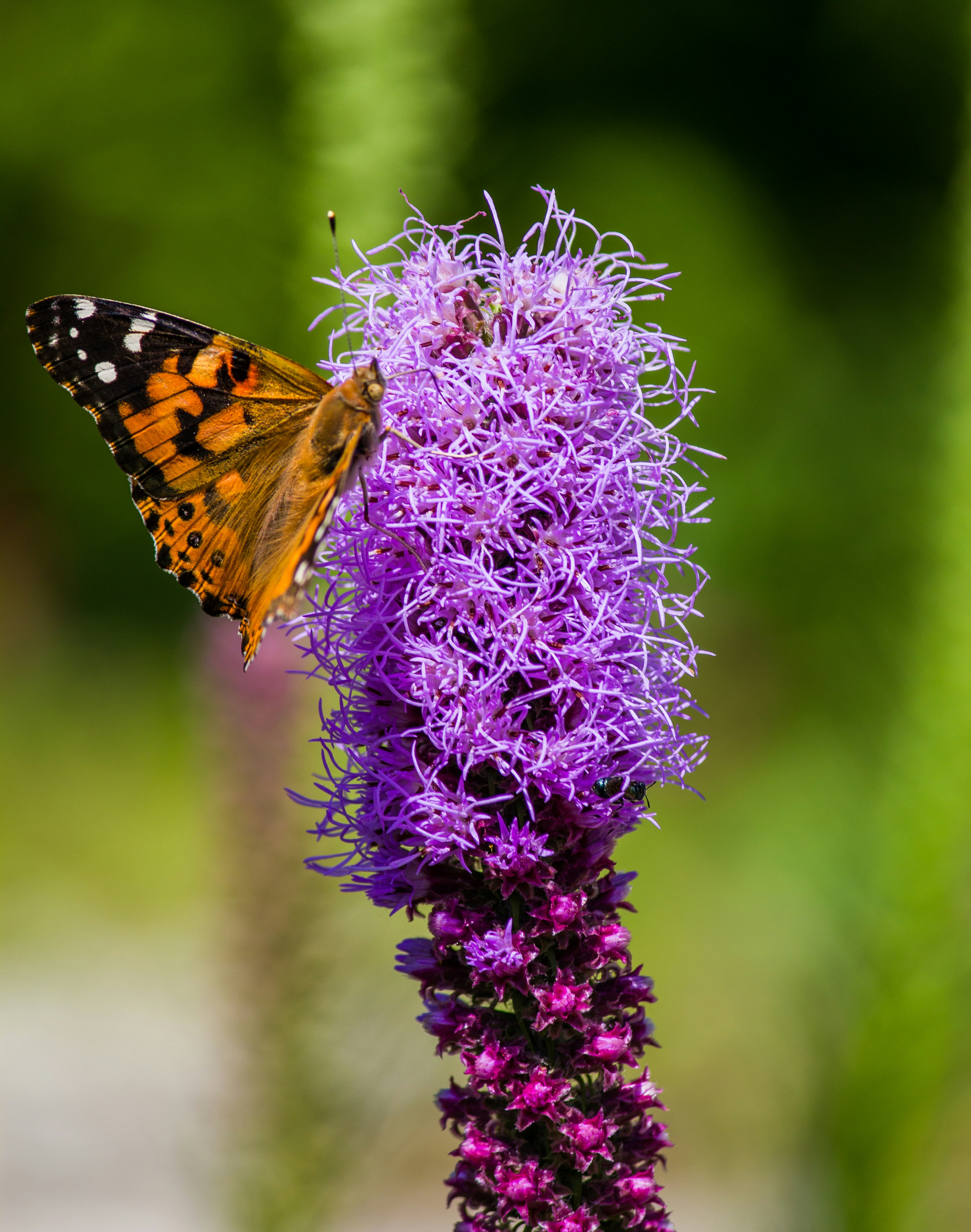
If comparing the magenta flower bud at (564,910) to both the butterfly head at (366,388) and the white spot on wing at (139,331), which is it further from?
the white spot on wing at (139,331)

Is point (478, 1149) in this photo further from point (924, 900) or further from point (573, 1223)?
point (924, 900)

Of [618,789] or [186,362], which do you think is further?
[186,362]

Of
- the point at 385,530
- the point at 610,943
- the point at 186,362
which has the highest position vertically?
the point at 186,362

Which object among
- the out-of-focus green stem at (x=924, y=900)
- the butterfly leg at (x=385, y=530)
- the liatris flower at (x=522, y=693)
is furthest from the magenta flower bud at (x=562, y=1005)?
the out-of-focus green stem at (x=924, y=900)

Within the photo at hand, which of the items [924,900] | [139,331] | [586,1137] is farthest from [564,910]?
[924,900]

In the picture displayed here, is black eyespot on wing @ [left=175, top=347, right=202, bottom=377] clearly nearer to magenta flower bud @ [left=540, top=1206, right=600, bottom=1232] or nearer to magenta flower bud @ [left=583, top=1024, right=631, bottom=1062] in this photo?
magenta flower bud @ [left=583, top=1024, right=631, bottom=1062]

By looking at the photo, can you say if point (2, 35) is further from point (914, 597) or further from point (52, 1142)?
point (914, 597)

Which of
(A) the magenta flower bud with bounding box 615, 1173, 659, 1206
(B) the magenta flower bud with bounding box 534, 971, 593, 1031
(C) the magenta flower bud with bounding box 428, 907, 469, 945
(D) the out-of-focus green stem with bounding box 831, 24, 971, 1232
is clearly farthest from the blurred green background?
(C) the magenta flower bud with bounding box 428, 907, 469, 945

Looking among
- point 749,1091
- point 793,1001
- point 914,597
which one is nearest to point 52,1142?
point 749,1091
